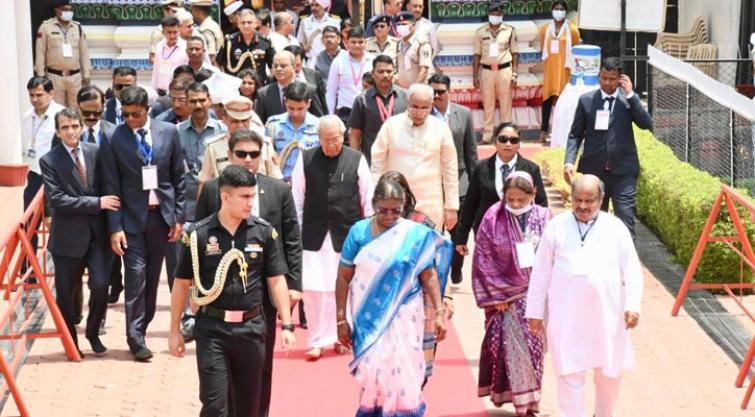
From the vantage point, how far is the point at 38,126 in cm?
1316

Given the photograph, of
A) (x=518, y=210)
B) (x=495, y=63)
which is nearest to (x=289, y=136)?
(x=518, y=210)

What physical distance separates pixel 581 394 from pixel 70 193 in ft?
13.7

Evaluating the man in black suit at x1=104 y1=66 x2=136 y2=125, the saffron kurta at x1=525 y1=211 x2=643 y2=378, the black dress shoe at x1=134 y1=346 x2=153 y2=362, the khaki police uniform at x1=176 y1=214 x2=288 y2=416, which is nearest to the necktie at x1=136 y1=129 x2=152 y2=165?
the black dress shoe at x1=134 y1=346 x2=153 y2=362

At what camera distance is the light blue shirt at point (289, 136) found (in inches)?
488

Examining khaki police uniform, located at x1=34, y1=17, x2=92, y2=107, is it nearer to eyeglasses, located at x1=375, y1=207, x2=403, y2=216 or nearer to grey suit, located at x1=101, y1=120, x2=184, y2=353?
grey suit, located at x1=101, y1=120, x2=184, y2=353

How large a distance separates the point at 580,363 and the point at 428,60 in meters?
8.80

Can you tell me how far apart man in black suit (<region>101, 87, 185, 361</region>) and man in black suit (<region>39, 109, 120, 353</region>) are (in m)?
0.15

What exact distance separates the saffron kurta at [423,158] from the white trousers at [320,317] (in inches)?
45.7

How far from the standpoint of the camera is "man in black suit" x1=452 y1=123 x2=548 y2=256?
1156cm

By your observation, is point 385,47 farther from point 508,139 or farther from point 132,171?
point 132,171

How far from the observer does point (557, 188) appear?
17.4 meters

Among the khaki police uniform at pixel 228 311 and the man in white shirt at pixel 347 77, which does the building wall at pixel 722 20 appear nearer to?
the man in white shirt at pixel 347 77

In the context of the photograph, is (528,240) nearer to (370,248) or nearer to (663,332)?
(370,248)

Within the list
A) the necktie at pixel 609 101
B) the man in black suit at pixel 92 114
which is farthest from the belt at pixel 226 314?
the necktie at pixel 609 101
